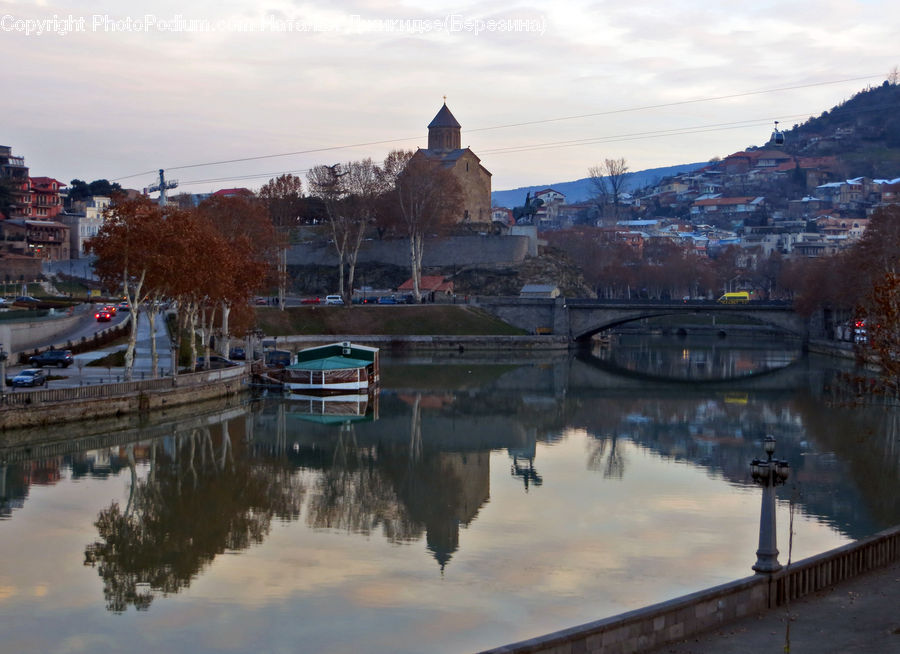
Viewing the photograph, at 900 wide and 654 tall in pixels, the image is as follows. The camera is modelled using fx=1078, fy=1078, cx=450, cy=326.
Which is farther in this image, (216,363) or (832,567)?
(216,363)

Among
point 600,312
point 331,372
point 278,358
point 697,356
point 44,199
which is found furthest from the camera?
point 44,199

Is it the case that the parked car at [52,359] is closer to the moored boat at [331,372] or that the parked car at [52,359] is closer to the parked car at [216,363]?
the parked car at [216,363]

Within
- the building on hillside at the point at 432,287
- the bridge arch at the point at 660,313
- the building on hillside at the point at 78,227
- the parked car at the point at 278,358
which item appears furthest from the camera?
the building on hillside at the point at 78,227

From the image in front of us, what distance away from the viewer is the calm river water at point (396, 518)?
18.7m

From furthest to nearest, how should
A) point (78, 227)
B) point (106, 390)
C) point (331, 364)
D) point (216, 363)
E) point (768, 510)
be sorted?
point (78, 227) → point (216, 363) → point (331, 364) → point (106, 390) → point (768, 510)

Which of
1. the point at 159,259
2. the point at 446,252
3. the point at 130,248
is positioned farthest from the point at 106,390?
the point at 446,252

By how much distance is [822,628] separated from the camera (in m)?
14.9

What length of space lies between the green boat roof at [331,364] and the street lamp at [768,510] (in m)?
37.5

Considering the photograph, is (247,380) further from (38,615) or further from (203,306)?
(38,615)

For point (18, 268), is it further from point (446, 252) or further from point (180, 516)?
point (180, 516)

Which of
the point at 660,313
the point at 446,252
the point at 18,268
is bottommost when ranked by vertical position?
the point at 660,313

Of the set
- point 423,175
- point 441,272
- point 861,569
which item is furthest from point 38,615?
point 441,272

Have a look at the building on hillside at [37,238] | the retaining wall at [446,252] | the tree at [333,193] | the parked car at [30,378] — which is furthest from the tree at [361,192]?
the parked car at [30,378]

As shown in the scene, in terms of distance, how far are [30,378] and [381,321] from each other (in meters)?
46.5
